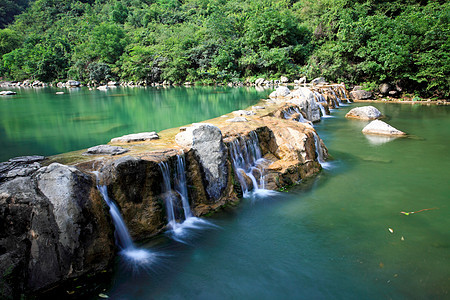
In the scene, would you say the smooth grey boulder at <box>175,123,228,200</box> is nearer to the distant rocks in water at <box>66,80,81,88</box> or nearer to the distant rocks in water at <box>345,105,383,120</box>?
the distant rocks in water at <box>345,105,383,120</box>

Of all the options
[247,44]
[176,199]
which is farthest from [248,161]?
[247,44]

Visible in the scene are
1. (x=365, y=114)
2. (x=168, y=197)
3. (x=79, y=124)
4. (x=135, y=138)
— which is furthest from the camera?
(x=365, y=114)

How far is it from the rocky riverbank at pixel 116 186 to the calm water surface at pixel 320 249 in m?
0.52

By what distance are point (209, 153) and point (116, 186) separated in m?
2.28

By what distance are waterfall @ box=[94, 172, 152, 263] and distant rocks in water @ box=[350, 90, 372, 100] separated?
2219 cm

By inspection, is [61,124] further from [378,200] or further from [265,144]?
[378,200]

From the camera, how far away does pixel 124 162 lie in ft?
17.0

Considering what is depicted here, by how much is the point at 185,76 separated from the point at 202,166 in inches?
1455

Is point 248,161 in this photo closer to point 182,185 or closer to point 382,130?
point 182,185

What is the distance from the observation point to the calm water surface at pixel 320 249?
13.9ft

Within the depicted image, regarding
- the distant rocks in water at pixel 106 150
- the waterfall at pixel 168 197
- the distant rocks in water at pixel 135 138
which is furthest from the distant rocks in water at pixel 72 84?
the waterfall at pixel 168 197

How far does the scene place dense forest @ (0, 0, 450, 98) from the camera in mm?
21109

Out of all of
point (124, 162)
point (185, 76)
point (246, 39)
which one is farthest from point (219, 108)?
point (185, 76)

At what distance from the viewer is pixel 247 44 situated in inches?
1492
